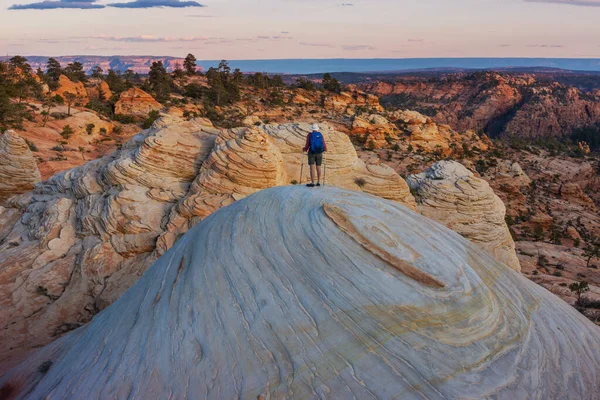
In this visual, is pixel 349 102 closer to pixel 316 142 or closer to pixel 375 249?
pixel 316 142

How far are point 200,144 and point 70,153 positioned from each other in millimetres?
20339

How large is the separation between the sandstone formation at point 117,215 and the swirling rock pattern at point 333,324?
17.3ft

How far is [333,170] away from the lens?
1706 centimetres

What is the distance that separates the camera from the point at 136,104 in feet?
152

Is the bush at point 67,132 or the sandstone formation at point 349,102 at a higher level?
the sandstone formation at point 349,102

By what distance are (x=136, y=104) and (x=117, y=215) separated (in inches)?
1447

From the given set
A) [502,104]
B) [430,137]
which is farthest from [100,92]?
[502,104]

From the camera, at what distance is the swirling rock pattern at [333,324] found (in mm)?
5273

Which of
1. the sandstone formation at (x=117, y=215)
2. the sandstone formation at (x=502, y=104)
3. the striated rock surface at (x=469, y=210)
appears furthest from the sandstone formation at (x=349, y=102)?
the sandstone formation at (x=502, y=104)

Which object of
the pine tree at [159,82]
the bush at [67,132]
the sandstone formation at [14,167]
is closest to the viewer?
the sandstone formation at [14,167]

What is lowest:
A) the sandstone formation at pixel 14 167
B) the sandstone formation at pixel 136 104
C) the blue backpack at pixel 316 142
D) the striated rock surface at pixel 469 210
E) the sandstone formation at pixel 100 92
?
the striated rock surface at pixel 469 210

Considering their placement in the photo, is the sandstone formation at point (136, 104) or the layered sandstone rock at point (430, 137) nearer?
the sandstone formation at point (136, 104)

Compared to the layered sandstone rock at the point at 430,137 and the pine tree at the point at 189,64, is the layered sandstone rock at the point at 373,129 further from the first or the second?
the pine tree at the point at 189,64

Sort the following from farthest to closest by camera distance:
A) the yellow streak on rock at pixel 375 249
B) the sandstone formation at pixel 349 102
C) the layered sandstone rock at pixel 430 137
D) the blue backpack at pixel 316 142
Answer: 1. the sandstone formation at pixel 349 102
2. the layered sandstone rock at pixel 430 137
3. the blue backpack at pixel 316 142
4. the yellow streak on rock at pixel 375 249
